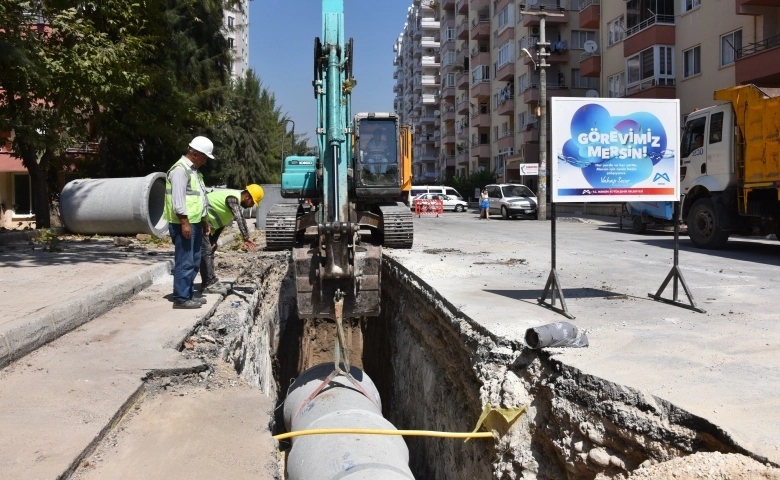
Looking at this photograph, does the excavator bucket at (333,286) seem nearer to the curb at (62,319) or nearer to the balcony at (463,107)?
the curb at (62,319)

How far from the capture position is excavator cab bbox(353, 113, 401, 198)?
547 inches

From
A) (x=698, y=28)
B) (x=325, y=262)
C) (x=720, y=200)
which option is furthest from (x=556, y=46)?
(x=325, y=262)

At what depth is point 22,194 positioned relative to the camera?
30.6 m

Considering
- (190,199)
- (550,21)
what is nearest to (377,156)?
(190,199)

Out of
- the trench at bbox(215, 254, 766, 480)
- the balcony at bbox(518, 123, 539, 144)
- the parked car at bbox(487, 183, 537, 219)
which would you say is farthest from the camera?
the balcony at bbox(518, 123, 539, 144)

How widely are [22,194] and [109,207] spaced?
60.9 ft

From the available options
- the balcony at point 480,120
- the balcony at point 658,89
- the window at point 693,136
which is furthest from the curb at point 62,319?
the balcony at point 480,120

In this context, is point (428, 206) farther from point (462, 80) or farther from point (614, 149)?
point (614, 149)

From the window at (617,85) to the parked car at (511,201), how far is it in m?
6.44

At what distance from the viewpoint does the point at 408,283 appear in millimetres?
9180

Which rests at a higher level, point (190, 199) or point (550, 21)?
point (550, 21)

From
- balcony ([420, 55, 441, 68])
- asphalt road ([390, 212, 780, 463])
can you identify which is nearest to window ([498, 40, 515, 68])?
balcony ([420, 55, 441, 68])

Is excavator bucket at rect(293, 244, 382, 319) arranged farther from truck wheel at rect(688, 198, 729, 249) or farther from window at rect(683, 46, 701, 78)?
window at rect(683, 46, 701, 78)

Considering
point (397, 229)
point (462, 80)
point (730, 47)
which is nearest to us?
point (397, 229)
